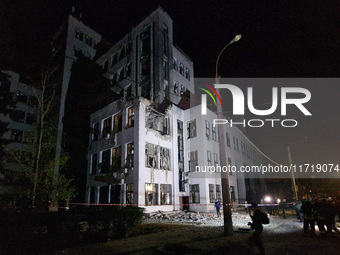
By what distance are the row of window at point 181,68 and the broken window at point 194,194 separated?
1728 centimetres

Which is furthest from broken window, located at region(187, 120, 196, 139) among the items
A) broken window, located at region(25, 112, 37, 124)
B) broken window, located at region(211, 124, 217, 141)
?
broken window, located at region(25, 112, 37, 124)

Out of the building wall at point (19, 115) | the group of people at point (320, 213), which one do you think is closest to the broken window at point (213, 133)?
the group of people at point (320, 213)

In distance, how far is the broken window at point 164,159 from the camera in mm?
23297

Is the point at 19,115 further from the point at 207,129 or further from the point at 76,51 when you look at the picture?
the point at 207,129

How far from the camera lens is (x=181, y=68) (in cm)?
3456

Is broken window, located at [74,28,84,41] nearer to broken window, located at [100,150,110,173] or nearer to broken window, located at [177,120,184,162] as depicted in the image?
broken window, located at [100,150,110,173]

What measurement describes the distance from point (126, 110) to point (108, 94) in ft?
31.5

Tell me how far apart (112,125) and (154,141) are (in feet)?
18.1

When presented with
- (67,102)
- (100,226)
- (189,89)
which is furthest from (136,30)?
(100,226)

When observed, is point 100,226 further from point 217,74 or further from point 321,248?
point 217,74

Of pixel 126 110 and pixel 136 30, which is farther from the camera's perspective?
pixel 136 30

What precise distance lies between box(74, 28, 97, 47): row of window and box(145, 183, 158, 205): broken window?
99.1 feet

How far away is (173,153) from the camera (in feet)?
81.4

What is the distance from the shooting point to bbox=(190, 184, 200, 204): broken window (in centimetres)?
2458
